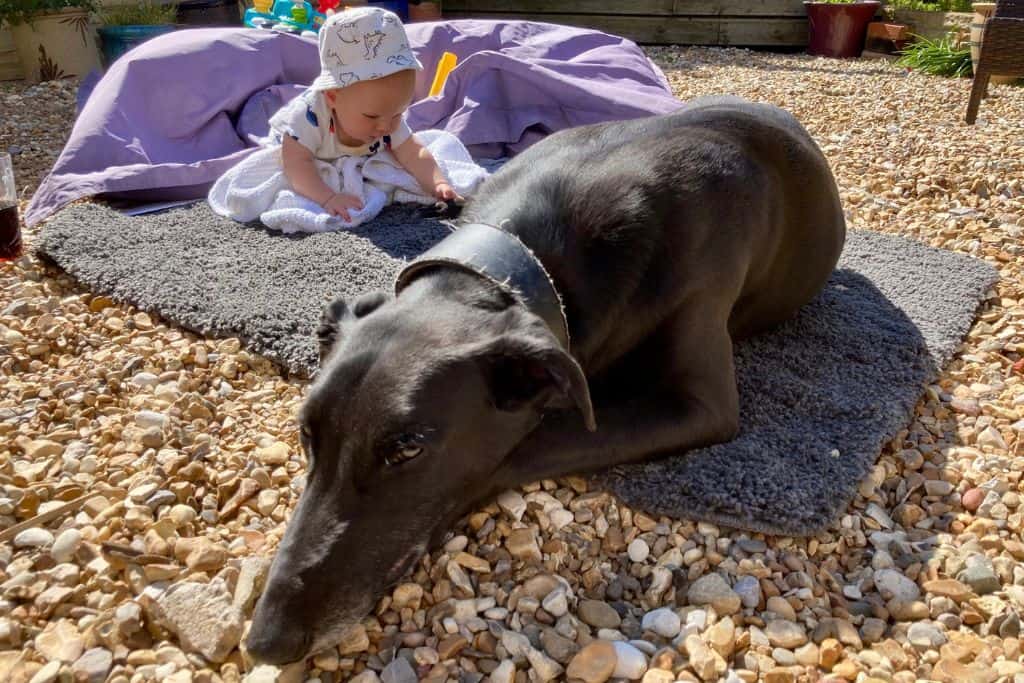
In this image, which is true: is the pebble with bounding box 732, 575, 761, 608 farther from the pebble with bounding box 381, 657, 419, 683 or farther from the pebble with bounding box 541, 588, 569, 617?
the pebble with bounding box 381, 657, 419, 683

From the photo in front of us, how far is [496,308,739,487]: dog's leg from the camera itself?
2.36 m

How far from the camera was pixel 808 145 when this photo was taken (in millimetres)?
3355

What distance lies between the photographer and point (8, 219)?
384 cm

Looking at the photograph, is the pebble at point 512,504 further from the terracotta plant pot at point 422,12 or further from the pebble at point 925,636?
the terracotta plant pot at point 422,12

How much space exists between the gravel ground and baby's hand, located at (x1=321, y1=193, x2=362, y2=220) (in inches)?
47.8

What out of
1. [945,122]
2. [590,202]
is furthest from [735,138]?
[945,122]

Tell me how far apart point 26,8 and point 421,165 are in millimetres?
5433

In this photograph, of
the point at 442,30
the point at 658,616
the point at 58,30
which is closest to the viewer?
the point at 658,616

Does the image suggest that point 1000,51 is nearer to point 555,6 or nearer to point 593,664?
point 555,6

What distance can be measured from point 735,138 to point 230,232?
8.22 ft

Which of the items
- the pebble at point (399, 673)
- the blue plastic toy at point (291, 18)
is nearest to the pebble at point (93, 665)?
the pebble at point (399, 673)

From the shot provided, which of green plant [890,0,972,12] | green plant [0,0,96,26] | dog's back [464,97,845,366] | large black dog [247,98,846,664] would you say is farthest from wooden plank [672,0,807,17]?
dog's back [464,97,845,366]

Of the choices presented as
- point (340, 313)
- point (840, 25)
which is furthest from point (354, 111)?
point (840, 25)

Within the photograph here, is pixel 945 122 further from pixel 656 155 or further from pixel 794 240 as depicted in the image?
pixel 656 155
